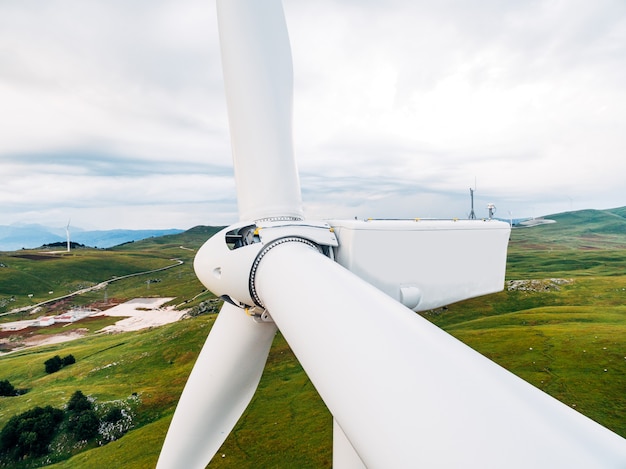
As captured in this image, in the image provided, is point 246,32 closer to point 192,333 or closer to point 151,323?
point 192,333

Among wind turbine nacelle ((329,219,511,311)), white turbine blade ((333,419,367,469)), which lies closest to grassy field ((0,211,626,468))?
white turbine blade ((333,419,367,469))

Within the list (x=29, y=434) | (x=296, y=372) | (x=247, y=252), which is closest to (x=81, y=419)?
(x=29, y=434)

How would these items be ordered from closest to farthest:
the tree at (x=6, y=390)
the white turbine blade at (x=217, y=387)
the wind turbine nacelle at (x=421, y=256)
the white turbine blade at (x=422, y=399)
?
1. the white turbine blade at (x=422, y=399)
2. the wind turbine nacelle at (x=421, y=256)
3. the white turbine blade at (x=217, y=387)
4. the tree at (x=6, y=390)

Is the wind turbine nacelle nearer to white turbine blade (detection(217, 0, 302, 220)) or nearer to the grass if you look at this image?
white turbine blade (detection(217, 0, 302, 220))

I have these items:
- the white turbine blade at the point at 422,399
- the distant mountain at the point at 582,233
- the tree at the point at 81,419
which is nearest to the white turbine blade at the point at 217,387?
the white turbine blade at the point at 422,399

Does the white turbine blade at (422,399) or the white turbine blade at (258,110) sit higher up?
the white turbine blade at (258,110)

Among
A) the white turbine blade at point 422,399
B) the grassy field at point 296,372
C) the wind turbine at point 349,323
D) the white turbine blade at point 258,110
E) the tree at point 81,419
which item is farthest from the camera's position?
the tree at point 81,419

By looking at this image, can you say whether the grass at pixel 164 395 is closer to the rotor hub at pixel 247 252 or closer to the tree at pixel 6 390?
the tree at pixel 6 390
